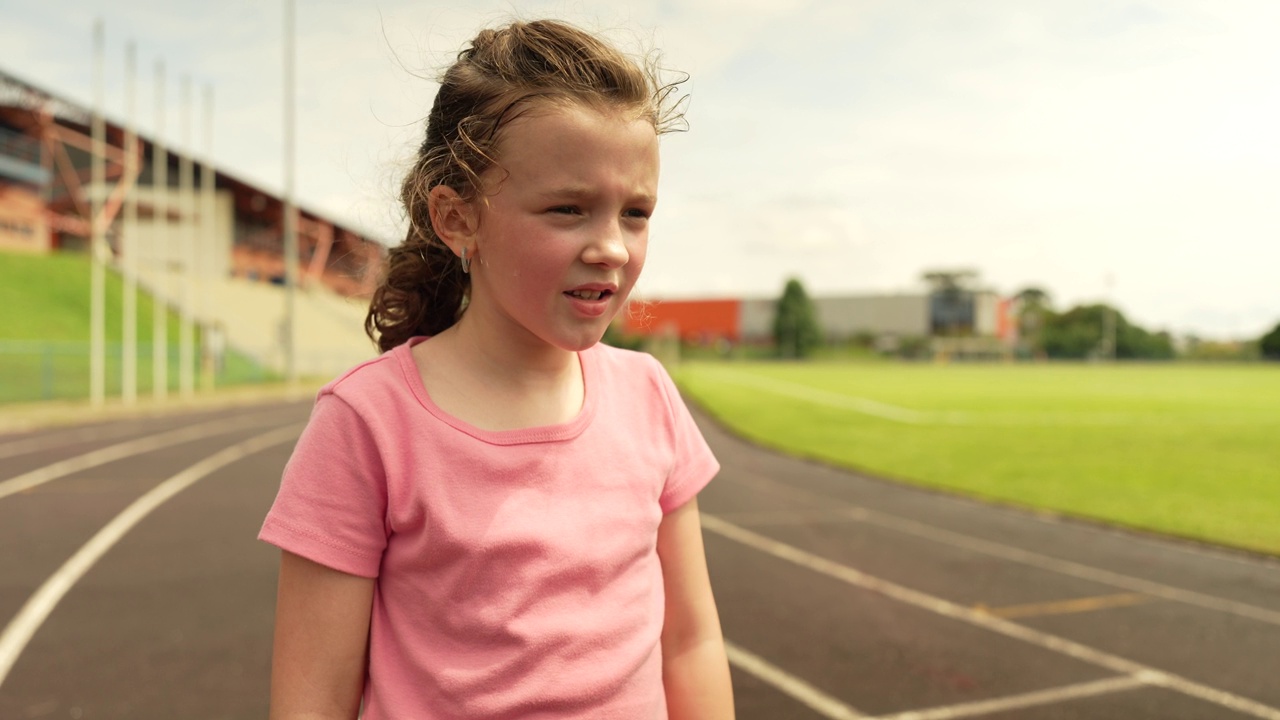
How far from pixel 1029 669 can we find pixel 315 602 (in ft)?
15.4

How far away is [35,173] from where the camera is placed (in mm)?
44938

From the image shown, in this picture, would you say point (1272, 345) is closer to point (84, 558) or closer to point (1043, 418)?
point (1043, 418)

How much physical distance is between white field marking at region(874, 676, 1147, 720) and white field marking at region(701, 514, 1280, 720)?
19 centimetres

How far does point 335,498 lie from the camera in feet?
4.18

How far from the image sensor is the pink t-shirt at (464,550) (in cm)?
129

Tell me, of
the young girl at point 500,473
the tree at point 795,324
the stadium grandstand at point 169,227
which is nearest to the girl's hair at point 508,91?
the young girl at point 500,473

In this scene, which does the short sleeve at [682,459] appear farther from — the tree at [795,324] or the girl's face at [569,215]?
the tree at [795,324]

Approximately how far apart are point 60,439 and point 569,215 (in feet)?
55.1

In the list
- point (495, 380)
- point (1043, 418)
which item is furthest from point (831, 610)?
point (1043, 418)

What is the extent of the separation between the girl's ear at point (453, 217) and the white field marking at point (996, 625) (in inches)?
188

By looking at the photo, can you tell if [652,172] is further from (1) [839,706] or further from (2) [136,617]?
(2) [136,617]

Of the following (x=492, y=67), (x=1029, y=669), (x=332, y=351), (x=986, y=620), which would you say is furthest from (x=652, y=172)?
(x=332, y=351)

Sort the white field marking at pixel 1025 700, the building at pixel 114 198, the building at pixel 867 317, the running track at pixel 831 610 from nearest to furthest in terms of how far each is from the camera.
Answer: the white field marking at pixel 1025 700 → the running track at pixel 831 610 → the building at pixel 114 198 → the building at pixel 867 317

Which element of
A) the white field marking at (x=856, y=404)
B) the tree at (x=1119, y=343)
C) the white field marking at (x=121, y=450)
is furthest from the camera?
the tree at (x=1119, y=343)
